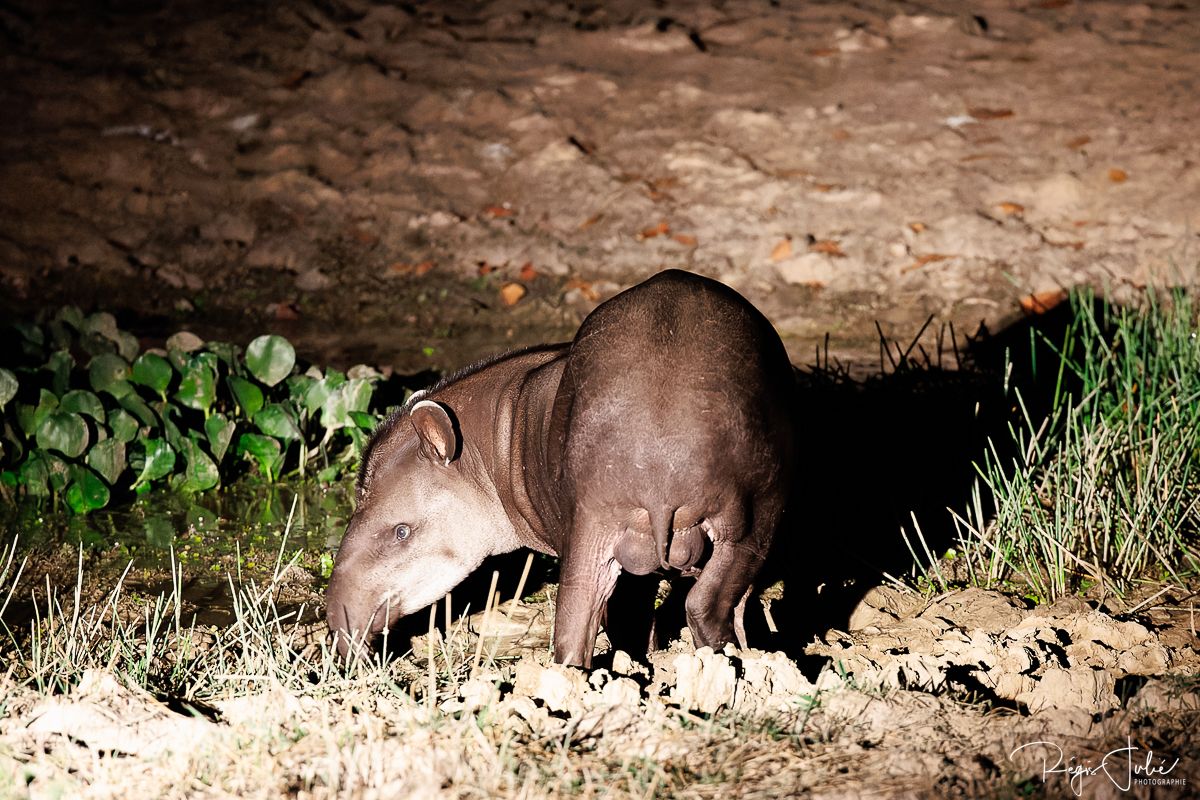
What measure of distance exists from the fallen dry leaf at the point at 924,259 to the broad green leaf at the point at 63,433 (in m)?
4.89

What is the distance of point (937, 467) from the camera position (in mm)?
5363

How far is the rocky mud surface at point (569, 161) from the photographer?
25.5 ft

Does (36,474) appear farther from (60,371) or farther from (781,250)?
(781,250)

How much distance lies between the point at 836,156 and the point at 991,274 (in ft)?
5.56

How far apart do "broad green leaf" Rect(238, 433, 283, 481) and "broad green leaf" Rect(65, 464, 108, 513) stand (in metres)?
0.65

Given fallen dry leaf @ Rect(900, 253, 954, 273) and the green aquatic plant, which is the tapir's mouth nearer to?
the green aquatic plant

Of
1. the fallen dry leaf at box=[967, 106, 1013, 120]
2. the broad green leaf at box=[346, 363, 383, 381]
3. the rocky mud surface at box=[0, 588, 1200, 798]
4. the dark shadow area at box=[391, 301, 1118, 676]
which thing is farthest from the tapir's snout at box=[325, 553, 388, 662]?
the fallen dry leaf at box=[967, 106, 1013, 120]

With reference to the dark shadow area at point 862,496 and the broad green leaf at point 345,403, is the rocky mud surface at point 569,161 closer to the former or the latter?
the broad green leaf at point 345,403

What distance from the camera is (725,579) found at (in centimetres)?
363

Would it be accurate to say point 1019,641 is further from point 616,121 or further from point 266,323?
point 616,121

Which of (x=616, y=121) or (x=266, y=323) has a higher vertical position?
(x=616, y=121)

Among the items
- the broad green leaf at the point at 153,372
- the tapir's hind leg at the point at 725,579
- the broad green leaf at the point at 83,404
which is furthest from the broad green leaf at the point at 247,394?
the tapir's hind leg at the point at 725,579

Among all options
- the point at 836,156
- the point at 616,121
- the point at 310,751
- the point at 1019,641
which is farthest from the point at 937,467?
the point at 616,121

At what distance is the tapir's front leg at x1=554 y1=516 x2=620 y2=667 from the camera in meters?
3.58
